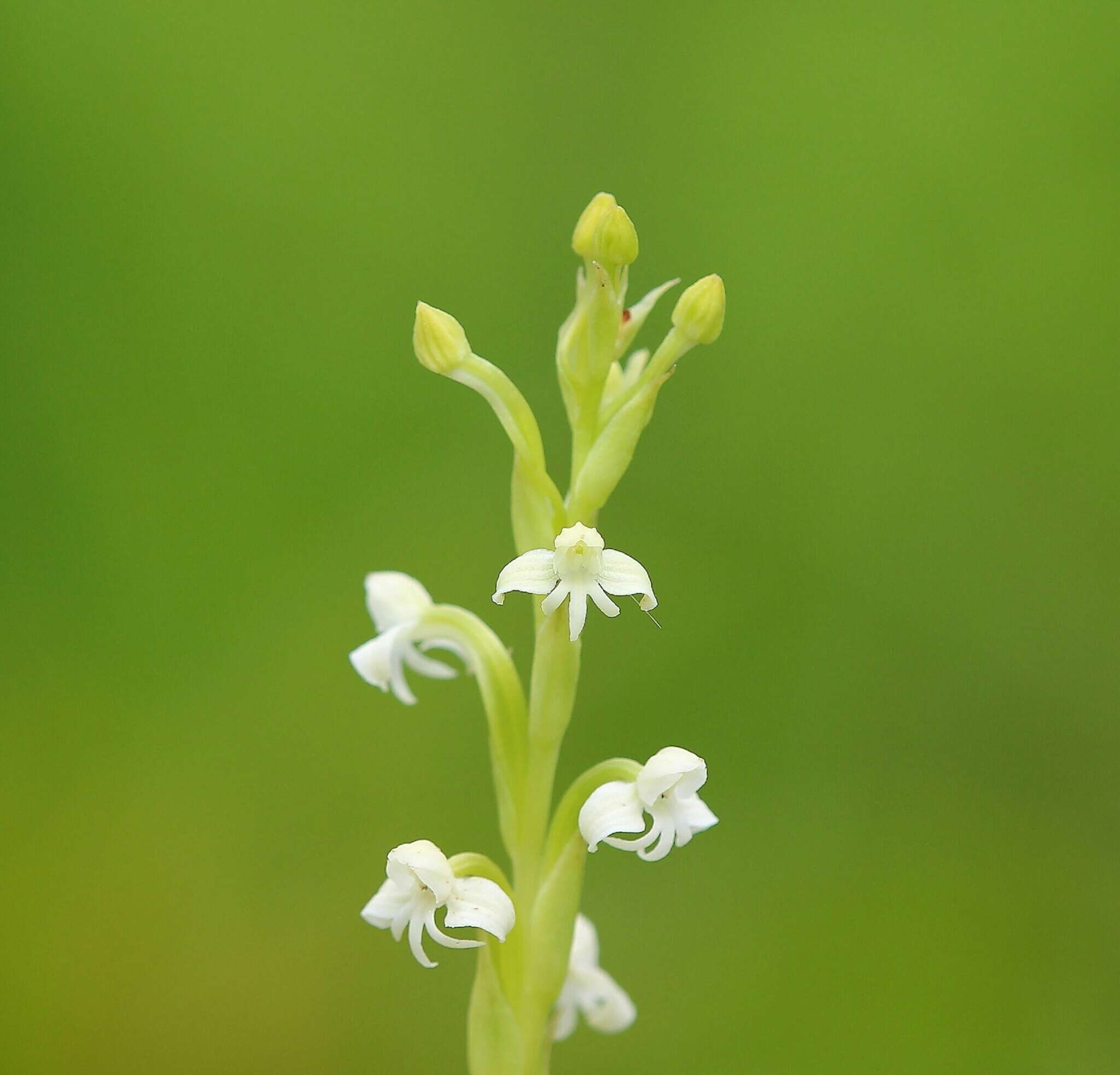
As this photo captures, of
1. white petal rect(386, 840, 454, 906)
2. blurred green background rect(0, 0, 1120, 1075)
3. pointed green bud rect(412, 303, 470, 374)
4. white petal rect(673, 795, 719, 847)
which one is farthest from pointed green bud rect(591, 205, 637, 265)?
blurred green background rect(0, 0, 1120, 1075)

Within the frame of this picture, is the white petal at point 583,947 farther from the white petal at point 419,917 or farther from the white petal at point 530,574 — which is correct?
the white petal at point 530,574

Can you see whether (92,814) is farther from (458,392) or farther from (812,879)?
(812,879)

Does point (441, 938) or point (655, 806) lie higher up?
point (655, 806)

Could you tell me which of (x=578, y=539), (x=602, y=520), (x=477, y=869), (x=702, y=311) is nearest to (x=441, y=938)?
(x=477, y=869)

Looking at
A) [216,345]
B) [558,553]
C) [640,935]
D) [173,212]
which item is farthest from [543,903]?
[173,212]

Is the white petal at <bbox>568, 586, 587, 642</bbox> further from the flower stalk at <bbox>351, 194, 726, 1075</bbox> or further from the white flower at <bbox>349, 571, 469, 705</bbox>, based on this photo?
the white flower at <bbox>349, 571, 469, 705</bbox>

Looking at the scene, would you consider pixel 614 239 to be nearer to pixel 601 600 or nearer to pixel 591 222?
pixel 591 222
